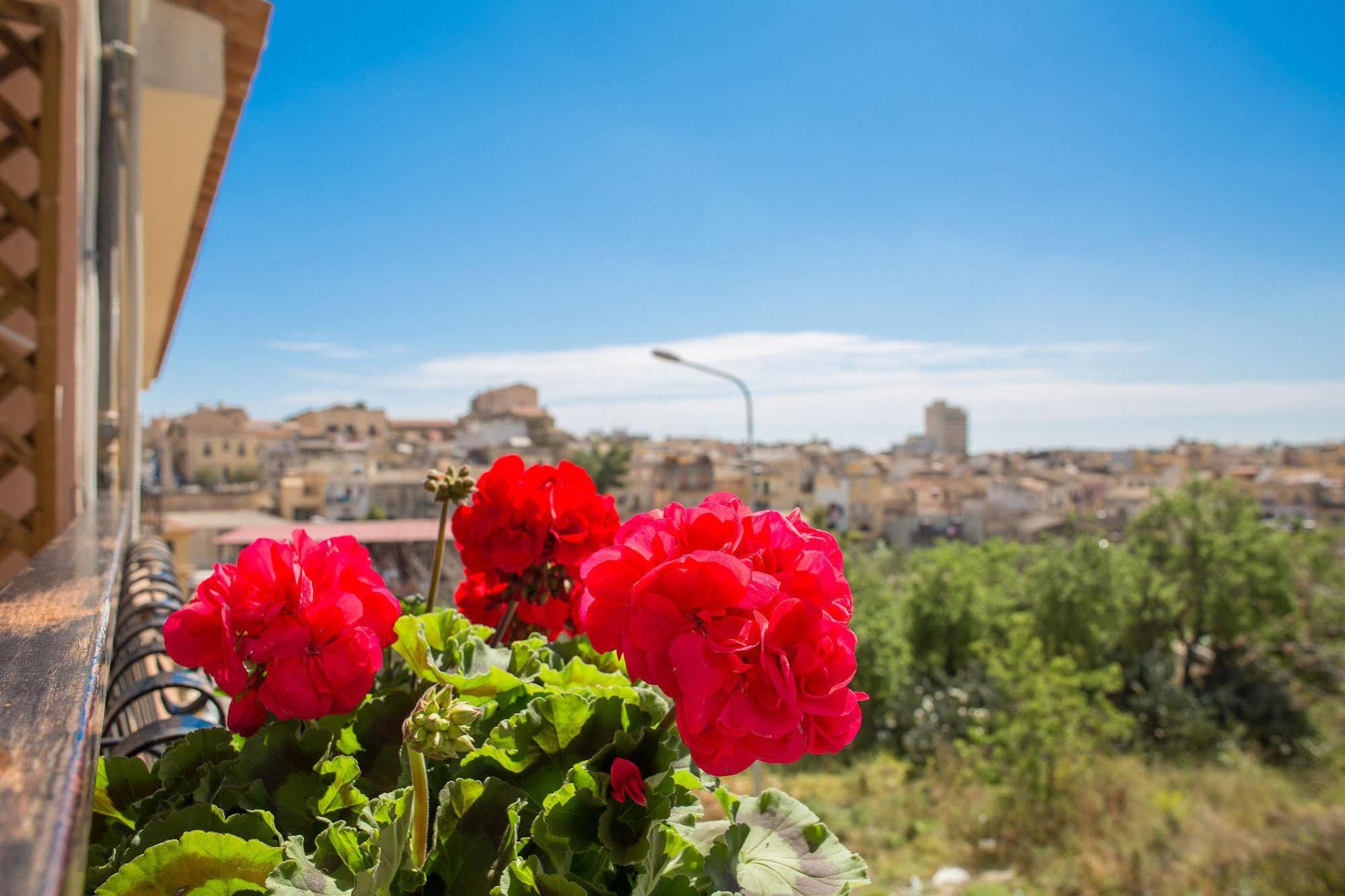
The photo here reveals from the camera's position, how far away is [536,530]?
34.5 inches

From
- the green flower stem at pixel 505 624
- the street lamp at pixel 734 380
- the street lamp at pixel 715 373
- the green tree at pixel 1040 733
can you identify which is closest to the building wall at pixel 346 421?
the street lamp at pixel 734 380

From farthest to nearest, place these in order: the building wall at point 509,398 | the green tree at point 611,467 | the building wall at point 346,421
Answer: the building wall at point 509,398
the building wall at point 346,421
the green tree at point 611,467

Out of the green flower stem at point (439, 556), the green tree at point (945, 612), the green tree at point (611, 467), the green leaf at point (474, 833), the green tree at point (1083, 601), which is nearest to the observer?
the green leaf at point (474, 833)

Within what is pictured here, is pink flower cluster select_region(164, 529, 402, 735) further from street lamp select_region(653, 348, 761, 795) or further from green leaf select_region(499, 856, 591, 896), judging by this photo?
street lamp select_region(653, 348, 761, 795)

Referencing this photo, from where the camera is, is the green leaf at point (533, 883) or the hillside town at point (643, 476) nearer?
the green leaf at point (533, 883)

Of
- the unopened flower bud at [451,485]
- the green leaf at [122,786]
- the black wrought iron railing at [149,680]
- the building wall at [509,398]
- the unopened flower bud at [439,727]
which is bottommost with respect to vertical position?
the black wrought iron railing at [149,680]

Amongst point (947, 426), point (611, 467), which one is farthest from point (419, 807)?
point (947, 426)

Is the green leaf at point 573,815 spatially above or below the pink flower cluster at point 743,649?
below

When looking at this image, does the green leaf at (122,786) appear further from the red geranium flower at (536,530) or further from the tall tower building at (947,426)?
the tall tower building at (947,426)

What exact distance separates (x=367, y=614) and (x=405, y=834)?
0.78 ft

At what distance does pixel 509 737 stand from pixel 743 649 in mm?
233

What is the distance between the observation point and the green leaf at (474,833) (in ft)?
1.74

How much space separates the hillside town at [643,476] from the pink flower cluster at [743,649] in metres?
23.7

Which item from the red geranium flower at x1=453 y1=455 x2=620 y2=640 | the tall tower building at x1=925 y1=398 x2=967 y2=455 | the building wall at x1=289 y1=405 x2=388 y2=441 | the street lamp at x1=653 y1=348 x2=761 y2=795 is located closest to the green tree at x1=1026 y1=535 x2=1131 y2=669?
the street lamp at x1=653 y1=348 x2=761 y2=795
